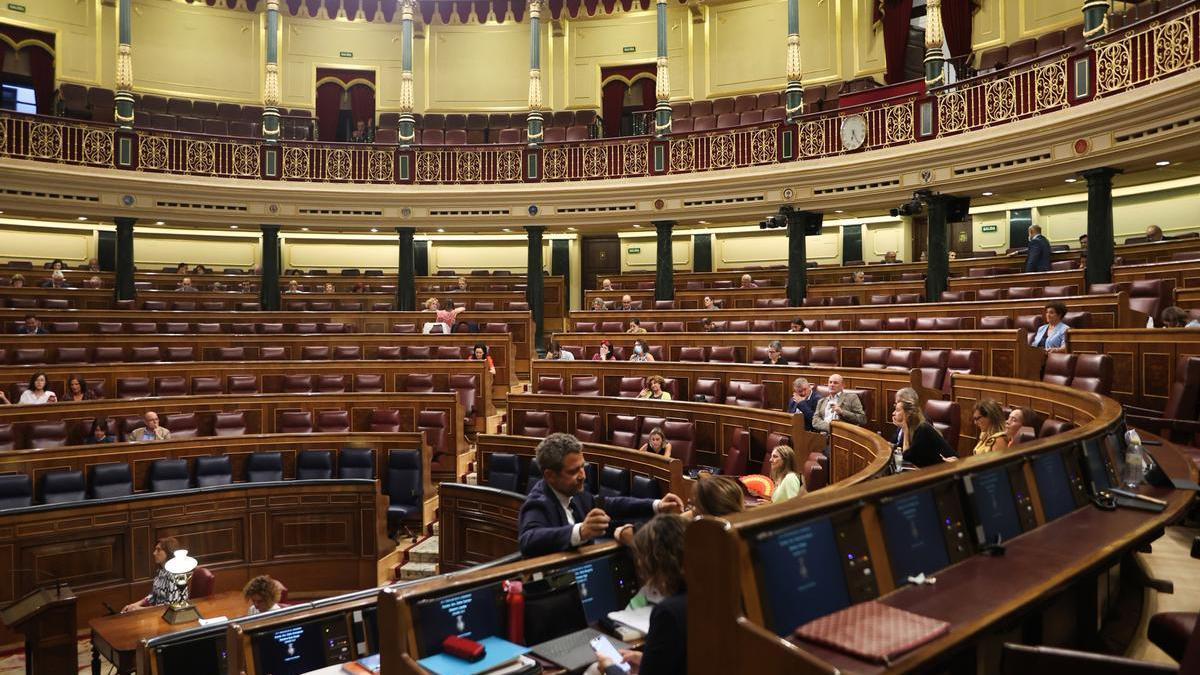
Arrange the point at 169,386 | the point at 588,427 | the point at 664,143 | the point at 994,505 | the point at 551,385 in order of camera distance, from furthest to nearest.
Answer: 1. the point at 664,143
2. the point at 551,385
3. the point at 169,386
4. the point at 588,427
5. the point at 994,505

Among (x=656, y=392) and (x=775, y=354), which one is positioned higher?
(x=775, y=354)

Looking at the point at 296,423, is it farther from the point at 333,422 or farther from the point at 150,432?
the point at 150,432

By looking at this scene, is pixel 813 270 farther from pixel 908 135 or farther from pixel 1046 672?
pixel 1046 672

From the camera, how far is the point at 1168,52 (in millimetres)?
7809

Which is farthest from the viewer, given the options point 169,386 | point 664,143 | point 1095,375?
point 664,143

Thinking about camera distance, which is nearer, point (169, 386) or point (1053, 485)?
point (1053, 485)

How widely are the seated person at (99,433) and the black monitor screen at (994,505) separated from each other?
724 cm

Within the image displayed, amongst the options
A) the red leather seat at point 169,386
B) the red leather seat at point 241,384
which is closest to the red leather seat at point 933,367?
the red leather seat at point 241,384

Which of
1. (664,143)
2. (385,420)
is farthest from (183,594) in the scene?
(664,143)

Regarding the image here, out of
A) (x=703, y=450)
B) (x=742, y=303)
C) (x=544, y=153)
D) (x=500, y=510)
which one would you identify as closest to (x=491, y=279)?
(x=544, y=153)

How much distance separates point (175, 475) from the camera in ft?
22.2

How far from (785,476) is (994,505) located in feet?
5.63

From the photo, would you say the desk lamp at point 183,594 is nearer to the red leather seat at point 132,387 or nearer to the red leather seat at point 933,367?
the red leather seat at point 132,387

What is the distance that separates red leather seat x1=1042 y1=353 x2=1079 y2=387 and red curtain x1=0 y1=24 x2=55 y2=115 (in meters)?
16.4
